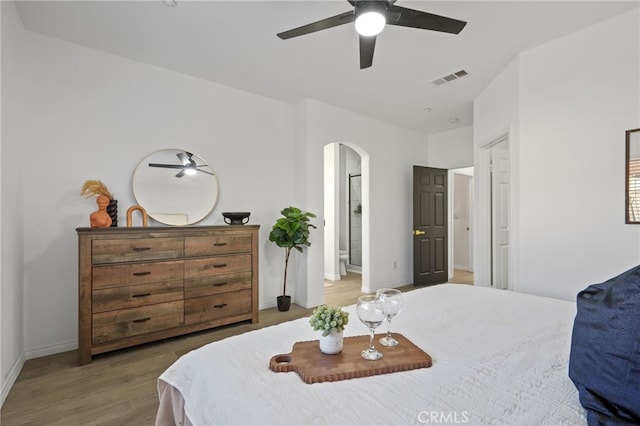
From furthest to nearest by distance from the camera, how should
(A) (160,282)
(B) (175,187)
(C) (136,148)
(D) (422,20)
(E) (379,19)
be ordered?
(B) (175,187)
(C) (136,148)
(A) (160,282)
(D) (422,20)
(E) (379,19)

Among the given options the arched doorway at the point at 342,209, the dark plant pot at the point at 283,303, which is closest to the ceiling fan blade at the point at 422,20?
the dark plant pot at the point at 283,303

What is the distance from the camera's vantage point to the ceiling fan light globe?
1.73 meters

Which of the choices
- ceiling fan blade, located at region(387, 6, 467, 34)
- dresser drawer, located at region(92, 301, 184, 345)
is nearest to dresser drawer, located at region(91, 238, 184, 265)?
dresser drawer, located at region(92, 301, 184, 345)

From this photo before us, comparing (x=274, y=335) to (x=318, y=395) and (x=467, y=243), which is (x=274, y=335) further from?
(x=467, y=243)

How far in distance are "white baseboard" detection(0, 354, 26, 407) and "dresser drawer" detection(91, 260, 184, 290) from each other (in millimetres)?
718

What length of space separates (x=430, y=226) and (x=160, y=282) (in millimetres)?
4353

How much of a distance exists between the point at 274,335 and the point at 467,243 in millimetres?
6627

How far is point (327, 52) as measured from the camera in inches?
117

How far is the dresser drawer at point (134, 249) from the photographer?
102 inches

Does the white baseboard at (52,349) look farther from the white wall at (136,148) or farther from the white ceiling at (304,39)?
the white ceiling at (304,39)

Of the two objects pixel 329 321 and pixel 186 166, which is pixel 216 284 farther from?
pixel 329 321

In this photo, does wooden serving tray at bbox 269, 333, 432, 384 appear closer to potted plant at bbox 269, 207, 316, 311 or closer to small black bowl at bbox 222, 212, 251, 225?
small black bowl at bbox 222, 212, 251, 225

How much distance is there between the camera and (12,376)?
225 cm

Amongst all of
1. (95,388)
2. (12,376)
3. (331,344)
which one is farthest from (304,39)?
(12,376)
